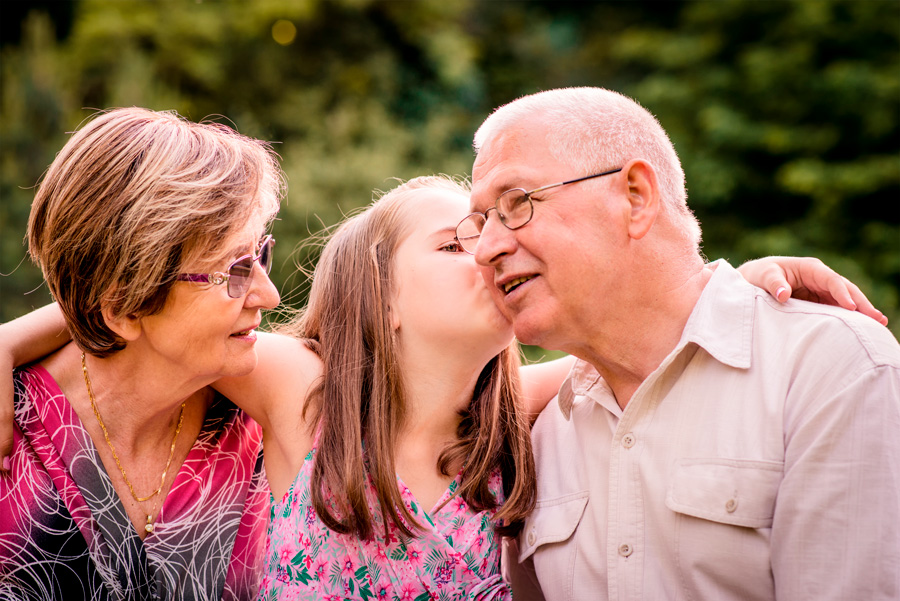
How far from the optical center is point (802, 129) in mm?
10992

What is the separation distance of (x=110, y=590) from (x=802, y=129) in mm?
11154

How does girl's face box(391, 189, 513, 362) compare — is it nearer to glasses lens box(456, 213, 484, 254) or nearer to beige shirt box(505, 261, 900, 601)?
glasses lens box(456, 213, 484, 254)

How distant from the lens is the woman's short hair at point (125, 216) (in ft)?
7.40

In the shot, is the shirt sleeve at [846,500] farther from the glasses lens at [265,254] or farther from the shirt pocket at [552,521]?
the glasses lens at [265,254]

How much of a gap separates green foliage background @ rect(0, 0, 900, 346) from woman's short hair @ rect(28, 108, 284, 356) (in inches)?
264

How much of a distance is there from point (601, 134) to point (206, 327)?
4.50ft

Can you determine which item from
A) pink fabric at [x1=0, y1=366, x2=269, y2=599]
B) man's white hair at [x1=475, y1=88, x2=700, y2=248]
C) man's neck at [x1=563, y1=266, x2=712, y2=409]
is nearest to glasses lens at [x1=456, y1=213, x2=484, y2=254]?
man's white hair at [x1=475, y1=88, x2=700, y2=248]

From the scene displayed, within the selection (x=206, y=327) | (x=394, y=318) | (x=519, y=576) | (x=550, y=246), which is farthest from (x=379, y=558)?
(x=550, y=246)

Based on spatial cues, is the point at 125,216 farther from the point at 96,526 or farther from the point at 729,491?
the point at 729,491

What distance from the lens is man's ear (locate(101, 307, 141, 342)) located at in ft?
7.67

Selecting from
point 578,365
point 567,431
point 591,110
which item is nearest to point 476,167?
point 591,110

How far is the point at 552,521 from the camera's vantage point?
241cm

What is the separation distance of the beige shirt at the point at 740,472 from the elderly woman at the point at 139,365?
113cm

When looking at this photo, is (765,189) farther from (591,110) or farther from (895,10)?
(591,110)
